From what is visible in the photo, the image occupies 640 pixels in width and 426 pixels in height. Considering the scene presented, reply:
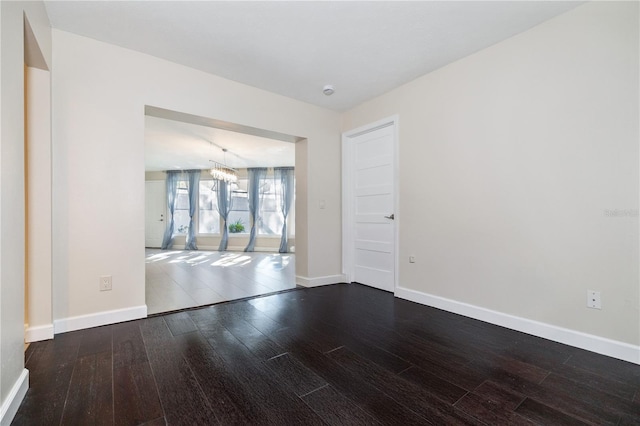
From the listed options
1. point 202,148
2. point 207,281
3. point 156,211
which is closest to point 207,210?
point 156,211

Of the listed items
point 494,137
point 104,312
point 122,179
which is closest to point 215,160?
point 122,179

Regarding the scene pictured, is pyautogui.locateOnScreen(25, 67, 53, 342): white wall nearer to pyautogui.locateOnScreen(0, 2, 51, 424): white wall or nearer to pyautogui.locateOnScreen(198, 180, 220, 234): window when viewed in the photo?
pyautogui.locateOnScreen(0, 2, 51, 424): white wall

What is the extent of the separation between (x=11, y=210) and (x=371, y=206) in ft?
10.4

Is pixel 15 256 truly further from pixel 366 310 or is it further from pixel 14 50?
pixel 366 310

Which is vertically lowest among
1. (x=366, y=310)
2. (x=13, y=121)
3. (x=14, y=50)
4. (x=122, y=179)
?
(x=366, y=310)

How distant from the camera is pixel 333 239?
12.7 feet

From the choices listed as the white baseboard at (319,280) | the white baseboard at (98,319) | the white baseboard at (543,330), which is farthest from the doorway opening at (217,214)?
the white baseboard at (543,330)

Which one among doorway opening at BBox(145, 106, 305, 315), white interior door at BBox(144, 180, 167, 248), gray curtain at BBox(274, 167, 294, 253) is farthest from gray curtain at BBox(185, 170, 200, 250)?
gray curtain at BBox(274, 167, 294, 253)

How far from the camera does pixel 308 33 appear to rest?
2254mm

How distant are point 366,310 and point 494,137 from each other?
78.0 inches

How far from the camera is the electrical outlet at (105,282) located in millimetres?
2326

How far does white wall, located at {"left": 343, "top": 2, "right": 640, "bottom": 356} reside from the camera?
1.81m

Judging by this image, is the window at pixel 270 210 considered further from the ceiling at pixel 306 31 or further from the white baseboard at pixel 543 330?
the white baseboard at pixel 543 330

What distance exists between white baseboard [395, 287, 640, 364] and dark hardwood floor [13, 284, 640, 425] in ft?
0.23
